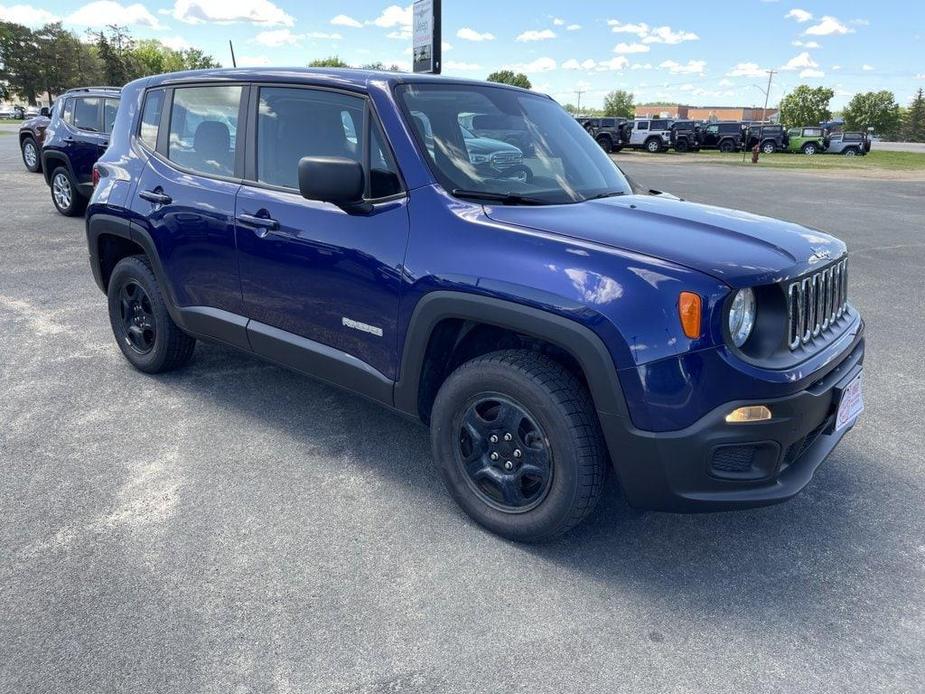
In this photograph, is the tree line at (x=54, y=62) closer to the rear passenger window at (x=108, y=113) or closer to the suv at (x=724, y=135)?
the suv at (x=724, y=135)

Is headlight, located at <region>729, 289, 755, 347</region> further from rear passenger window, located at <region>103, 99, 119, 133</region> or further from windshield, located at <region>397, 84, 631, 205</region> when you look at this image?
rear passenger window, located at <region>103, 99, 119, 133</region>

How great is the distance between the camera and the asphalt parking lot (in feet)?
7.33

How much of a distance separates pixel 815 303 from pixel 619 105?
168 m

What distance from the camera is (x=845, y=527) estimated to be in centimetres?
303

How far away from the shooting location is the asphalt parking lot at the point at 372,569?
2234 mm

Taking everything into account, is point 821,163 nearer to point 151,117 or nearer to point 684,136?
point 684,136

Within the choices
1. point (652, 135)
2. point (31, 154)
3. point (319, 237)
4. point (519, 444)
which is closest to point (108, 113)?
point (31, 154)

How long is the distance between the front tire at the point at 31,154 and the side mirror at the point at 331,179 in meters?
15.5

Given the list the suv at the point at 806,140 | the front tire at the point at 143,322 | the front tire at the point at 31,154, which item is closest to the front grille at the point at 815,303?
the front tire at the point at 143,322

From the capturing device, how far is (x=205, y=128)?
393 cm

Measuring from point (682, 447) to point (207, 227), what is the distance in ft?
8.70

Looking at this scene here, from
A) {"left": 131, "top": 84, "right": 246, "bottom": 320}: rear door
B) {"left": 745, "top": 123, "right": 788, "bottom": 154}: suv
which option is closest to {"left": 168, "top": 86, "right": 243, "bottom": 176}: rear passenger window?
{"left": 131, "top": 84, "right": 246, "bottom": 320}: rear door

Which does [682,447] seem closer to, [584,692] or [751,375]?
[751,375]

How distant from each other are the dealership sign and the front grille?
11.2 meters
